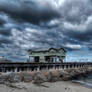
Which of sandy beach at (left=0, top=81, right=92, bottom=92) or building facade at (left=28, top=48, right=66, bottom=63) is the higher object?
building facade at (left=28, top=48, right=66, bottom=63)

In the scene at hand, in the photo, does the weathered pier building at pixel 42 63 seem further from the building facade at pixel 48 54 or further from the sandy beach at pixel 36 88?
the sandy beach at pixel 36 88

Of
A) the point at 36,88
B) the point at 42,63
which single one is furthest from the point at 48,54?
the point at 36,88

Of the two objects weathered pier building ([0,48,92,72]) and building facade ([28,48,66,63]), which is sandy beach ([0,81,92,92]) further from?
building facade ([28,48,66,63])

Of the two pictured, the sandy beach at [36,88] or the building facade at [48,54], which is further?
the building facade at [48,54]

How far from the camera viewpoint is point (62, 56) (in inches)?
1697

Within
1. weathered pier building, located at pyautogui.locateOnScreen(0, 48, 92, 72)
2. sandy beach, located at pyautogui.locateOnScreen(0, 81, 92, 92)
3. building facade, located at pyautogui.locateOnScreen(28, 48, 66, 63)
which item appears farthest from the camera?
building facade, located at pyautogui.locateOnScreen(28, 48, 66, 63)

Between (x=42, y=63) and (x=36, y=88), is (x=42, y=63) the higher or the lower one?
the higher one

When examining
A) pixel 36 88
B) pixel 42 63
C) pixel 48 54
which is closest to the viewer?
pixel 36 88

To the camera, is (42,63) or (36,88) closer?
(36,88)

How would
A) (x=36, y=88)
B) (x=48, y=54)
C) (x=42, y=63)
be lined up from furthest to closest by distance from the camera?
(x=48, y=54), (x=42, y=63), (x=36, y=88)

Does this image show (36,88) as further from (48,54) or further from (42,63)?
(48,54)

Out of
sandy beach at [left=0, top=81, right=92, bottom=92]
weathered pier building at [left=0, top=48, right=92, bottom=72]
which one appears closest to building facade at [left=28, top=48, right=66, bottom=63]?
weathered pier building at [left=0, top=48, right=92, bottom=72]

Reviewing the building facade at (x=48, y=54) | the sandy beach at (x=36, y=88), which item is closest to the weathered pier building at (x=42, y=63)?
the building facade at (x=48, y=54)

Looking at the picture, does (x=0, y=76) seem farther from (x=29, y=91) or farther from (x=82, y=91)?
(x=82, y=91)
